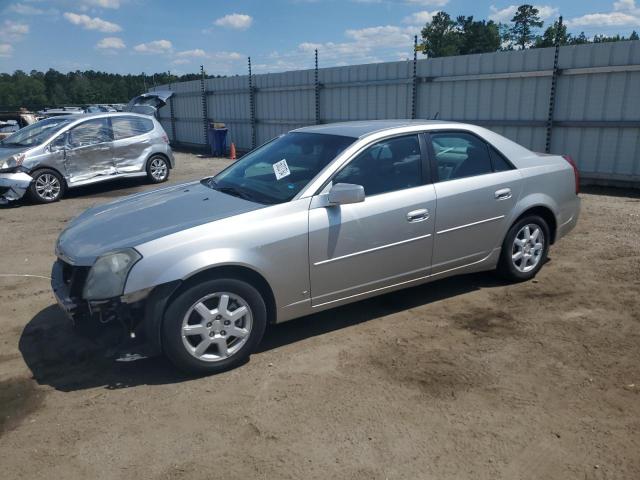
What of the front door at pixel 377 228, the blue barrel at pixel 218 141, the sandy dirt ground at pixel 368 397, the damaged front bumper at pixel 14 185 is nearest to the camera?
→ the sandy dirt ground at pixel 368 397

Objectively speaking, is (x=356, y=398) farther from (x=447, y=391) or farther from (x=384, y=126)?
(x=384, y=126)

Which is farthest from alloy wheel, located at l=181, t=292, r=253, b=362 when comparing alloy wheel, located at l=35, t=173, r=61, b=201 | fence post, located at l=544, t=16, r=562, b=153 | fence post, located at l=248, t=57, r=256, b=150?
fence post, located at l=248, t=57, r=256, b=150

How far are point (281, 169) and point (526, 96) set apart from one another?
8.19 metres

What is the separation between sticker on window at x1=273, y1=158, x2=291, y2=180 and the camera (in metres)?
4.26

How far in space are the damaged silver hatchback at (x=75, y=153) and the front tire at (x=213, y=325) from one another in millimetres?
8139

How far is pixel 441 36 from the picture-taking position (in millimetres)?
87500

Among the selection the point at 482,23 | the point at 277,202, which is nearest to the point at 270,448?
the point at 277,202

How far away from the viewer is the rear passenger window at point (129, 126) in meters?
11.3

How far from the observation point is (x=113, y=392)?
3.48 metres

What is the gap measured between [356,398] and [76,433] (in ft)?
5.48

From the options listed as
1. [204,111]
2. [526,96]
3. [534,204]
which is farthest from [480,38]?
[534,204]

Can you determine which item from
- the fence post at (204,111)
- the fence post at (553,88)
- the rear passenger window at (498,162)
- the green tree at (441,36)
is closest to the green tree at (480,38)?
the green tree at (441,36)

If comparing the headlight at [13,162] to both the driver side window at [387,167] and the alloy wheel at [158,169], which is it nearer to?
the alloy wheel at [158,169]

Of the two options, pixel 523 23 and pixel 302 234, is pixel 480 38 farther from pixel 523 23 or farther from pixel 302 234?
pixel 302 234
